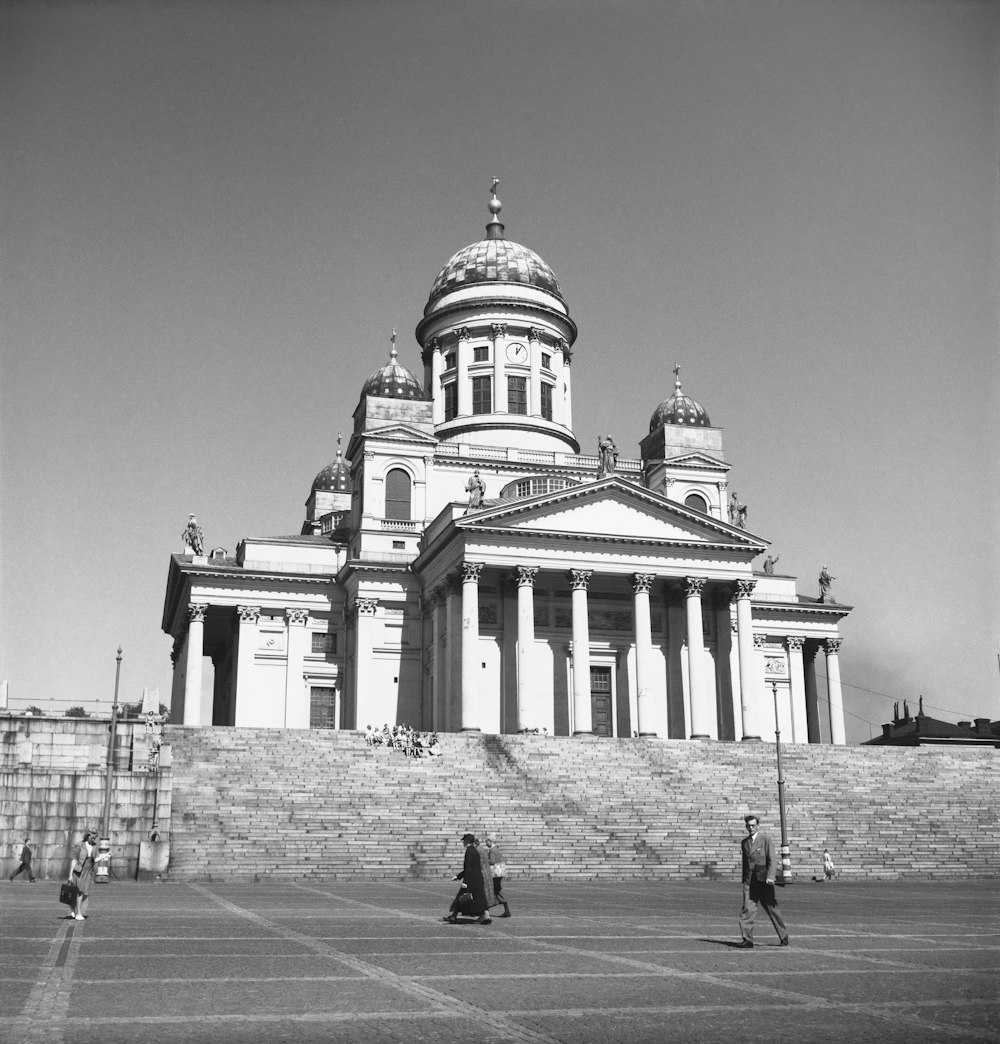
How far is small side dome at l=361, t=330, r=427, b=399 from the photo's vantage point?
6912cm

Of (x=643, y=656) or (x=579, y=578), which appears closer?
(x=643, y=656)

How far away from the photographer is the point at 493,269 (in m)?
77.8

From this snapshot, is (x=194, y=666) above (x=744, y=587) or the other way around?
the other way around

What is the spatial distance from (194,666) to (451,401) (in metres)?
22.8

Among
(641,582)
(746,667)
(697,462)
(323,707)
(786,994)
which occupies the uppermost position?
(697,462)

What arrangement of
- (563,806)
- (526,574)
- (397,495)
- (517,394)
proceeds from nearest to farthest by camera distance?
1. (563,806)
2. (526,574)
3. (397,495)
4. (517,394)

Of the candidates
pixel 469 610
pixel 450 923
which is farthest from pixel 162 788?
pixel 469 610

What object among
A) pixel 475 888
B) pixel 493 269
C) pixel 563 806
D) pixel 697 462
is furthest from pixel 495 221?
pixel 475 888

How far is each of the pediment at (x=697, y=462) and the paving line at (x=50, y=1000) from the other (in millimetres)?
56700

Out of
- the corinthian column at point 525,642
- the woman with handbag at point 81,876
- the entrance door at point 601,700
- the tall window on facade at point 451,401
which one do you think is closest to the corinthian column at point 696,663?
the entrance door at point 601,700

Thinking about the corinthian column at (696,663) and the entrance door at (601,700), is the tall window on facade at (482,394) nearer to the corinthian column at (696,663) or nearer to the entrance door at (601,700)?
the entrance door at (601,700)

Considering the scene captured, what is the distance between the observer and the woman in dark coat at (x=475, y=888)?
2148cm

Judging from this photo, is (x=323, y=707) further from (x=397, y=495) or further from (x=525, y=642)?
(x=525, y=642)

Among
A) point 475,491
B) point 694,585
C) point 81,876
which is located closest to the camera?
point 81,876
